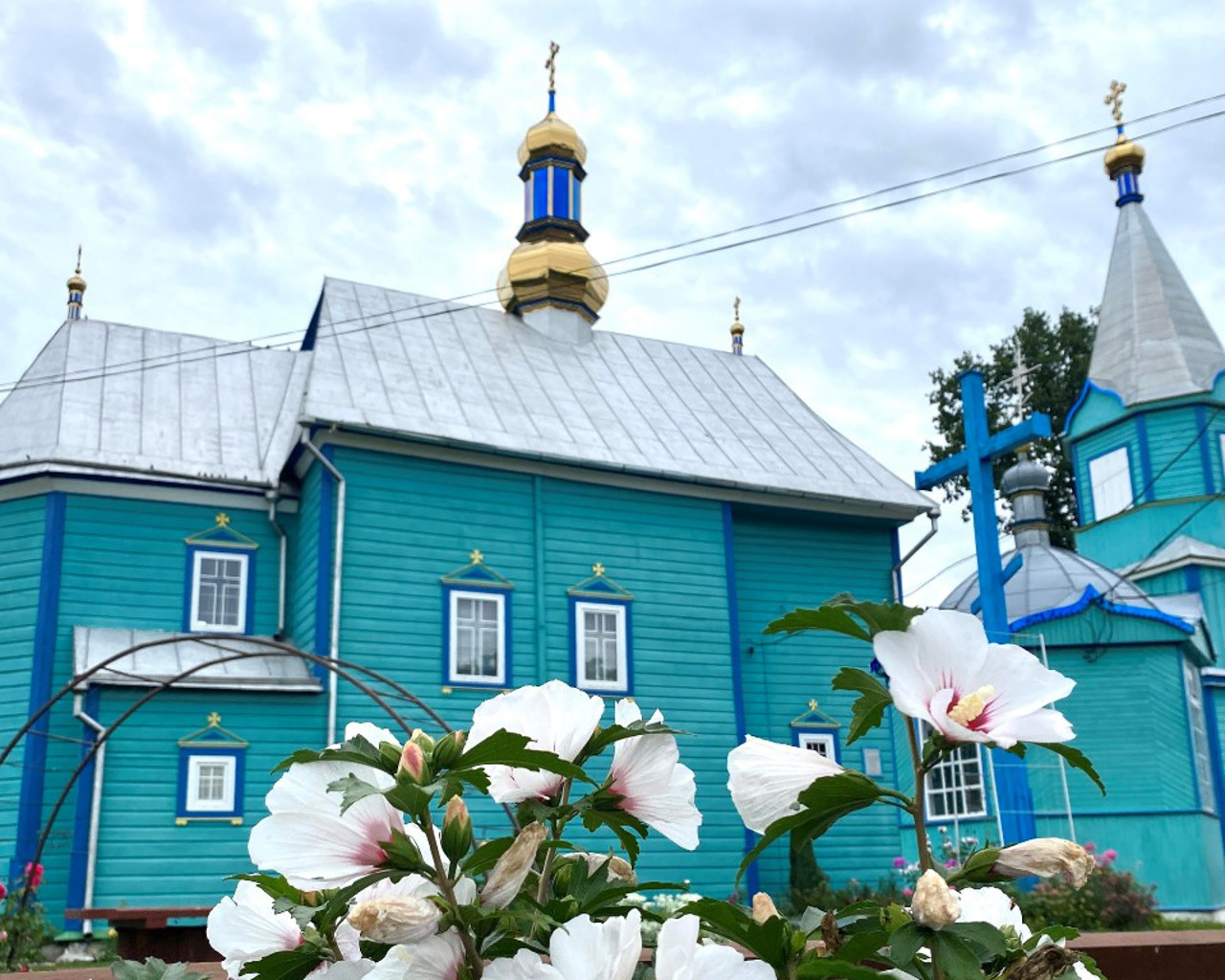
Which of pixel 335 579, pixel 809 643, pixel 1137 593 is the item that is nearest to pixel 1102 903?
pixel 809 643

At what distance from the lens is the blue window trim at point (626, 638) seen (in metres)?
15.8

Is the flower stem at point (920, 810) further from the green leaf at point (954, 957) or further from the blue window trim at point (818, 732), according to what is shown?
the blue window trim at point (818, 732)

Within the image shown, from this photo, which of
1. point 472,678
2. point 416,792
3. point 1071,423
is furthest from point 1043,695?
point 1071,423

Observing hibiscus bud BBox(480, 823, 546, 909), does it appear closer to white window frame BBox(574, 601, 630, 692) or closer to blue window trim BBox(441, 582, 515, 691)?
blue window trim BBox(441, 582, 515, 691)

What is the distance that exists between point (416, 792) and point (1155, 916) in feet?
49.5

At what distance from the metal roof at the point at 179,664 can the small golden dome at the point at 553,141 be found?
34.0ft

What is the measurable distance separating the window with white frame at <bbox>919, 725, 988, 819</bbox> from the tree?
17186 millimetres

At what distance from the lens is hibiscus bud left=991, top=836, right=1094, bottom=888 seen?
998 millimetres

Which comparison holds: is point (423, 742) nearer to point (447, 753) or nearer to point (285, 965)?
point (447, 753)

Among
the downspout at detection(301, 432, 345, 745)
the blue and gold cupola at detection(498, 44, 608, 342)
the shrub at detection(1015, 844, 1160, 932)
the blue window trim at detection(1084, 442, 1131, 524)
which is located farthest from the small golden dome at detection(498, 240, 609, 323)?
the blue window trim at detection(1084, 442, 1131, 524)

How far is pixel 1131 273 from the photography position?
27812mm

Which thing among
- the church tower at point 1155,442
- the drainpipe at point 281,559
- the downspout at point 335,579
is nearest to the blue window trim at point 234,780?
the downspout at point 335,579

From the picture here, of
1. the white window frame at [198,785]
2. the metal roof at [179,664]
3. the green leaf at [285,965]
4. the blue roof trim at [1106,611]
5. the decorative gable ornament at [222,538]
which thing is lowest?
the green leaf at [285,965]

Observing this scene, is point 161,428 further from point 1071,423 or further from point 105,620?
point 1071,423
